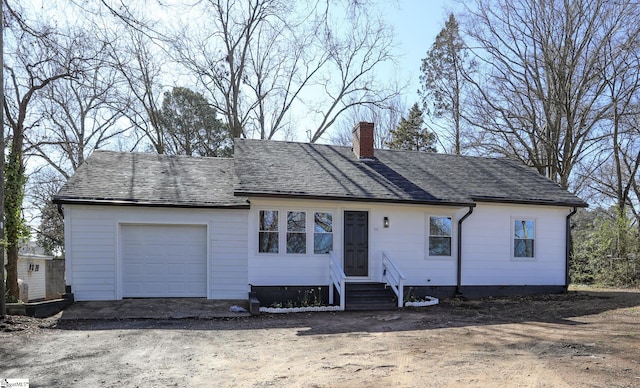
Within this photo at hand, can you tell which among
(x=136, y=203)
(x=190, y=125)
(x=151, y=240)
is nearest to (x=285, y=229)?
(x=151, y=240)

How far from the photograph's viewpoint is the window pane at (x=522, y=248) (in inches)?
525

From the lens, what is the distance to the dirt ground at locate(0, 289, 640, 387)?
525cm

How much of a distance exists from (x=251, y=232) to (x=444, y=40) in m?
17.8

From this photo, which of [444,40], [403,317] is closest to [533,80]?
[444,40]

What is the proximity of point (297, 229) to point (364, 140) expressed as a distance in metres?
4.40

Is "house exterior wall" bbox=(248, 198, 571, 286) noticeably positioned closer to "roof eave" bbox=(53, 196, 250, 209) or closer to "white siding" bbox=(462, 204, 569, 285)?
"white siding" bbox=(462, 204, 569, 285)

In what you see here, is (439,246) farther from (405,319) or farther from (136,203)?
(136,203)

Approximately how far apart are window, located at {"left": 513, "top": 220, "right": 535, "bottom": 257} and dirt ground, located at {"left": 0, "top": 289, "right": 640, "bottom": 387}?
3116 mm

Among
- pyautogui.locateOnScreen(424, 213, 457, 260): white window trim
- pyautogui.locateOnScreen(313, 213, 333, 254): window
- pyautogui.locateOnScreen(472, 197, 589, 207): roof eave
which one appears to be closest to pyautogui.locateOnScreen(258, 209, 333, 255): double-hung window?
pyautogui.locateOnScreen(313, 213, 333, 254): window

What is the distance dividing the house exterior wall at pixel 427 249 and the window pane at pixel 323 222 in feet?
0.43

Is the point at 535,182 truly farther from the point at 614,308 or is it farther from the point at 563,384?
the point at 563,384

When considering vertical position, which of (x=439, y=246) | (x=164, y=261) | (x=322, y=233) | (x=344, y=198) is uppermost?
(x=344, y=198)

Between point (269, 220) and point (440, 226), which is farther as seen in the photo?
point (440, 226)

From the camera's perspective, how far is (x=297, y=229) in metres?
11.8
